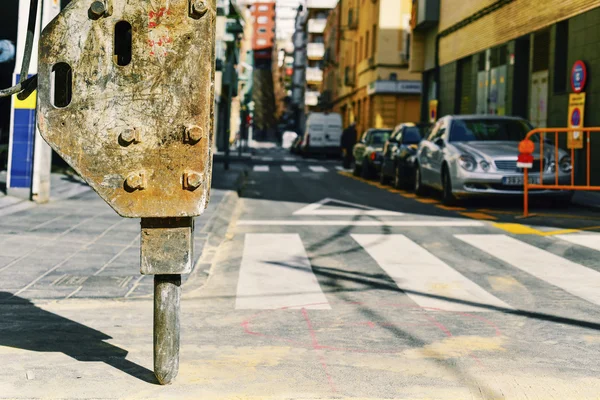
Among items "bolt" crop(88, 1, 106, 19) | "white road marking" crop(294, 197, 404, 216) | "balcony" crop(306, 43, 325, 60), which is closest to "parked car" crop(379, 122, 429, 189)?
"white road marking" crop(294, 197, 404, 216)

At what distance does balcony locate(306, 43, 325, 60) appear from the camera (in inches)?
3957

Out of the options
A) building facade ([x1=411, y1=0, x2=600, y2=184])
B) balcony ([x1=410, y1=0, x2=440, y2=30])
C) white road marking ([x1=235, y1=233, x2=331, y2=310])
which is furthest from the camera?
balcony ([x1=410, y1=0, x2=440, y2=30])

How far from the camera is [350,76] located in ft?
204

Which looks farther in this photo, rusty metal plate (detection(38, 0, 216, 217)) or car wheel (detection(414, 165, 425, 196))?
car wheel (detection(414, 165, 425, 196))

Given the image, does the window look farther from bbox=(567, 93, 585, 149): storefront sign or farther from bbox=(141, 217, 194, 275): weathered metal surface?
bbox=(141, 217, 194, 275): weathered metal surface

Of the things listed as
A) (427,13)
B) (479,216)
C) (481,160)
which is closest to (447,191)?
(481,160)

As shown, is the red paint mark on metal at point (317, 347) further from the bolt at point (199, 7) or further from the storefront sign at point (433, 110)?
the storefront sign at point (433, 110)

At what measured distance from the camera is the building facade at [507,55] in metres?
20.0

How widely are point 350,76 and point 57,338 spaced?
57.9 metres

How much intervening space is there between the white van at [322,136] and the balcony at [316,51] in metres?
53.2

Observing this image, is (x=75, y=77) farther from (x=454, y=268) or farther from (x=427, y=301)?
(x=454, y=268)

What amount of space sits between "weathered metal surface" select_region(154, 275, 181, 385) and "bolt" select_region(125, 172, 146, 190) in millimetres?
422

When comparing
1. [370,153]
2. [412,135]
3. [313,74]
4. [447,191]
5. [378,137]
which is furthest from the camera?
Answer: [313,74]

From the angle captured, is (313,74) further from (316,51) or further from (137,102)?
(137,102)
